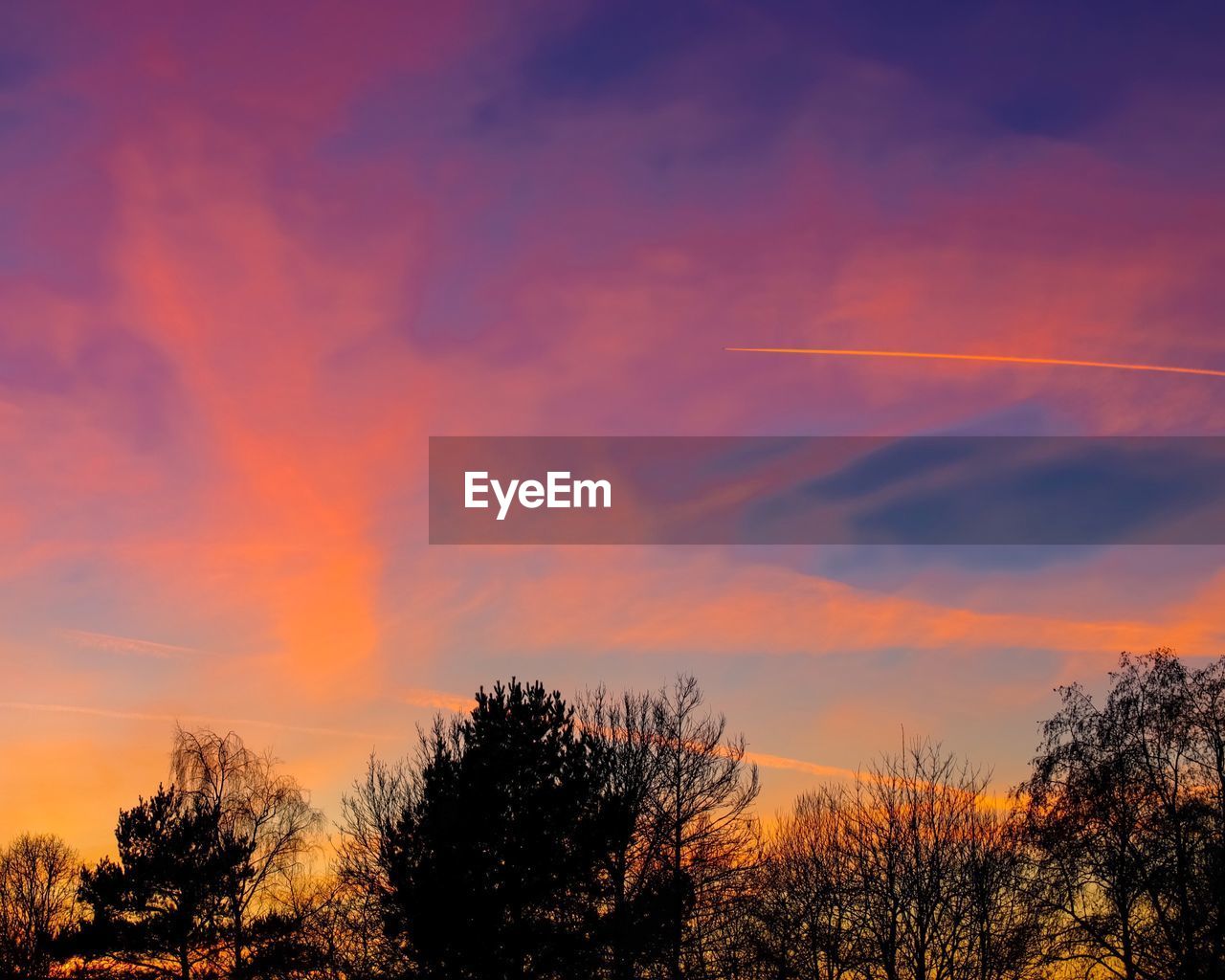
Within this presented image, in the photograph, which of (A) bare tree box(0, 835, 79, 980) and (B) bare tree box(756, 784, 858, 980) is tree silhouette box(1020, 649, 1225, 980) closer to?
(B) bare tree box(756, 784, 858, 980)

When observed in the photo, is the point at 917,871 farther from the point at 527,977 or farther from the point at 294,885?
the point at 294,885

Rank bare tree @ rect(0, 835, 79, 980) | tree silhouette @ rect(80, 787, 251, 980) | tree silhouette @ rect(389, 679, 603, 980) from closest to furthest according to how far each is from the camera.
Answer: tree silhouette @ rect(389, 679, 603, 980) → tree silhouette @ rect(80, 787, 251, 980) → bare tree @ rect(0, 835, 79, 980)

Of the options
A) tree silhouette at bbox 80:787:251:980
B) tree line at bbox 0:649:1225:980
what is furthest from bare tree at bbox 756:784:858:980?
tree silhouette at bbox 80:787:251:980

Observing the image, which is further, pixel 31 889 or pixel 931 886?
pixel 31 889

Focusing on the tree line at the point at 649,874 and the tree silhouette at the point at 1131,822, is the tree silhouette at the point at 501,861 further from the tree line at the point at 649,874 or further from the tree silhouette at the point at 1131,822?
the tree silhouette at the point at 1131,822

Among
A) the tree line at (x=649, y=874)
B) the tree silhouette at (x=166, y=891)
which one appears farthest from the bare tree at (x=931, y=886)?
the tree silhouette at (x=166, y=891)

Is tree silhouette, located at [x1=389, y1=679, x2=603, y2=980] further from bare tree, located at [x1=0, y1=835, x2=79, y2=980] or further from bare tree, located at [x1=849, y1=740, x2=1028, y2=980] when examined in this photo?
bare tree, located at [x1=0, y1=835, x2=79, y2=980]

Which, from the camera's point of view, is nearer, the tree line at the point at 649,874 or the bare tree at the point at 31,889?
the tree line at the point at 649,874

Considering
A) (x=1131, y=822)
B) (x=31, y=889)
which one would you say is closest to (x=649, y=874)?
(x=1131, y=822)

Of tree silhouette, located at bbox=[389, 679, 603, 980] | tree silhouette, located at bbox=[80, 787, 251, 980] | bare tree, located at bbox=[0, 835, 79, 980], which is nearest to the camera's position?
tree silhouette, located at bbox=[389, 679, 603, 980]

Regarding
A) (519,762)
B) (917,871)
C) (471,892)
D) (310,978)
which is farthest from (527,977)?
(917,871)

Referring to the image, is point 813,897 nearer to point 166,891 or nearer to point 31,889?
point 166,891

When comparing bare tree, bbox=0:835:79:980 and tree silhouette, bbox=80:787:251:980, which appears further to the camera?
bare tree, bbox=0:835:79:980

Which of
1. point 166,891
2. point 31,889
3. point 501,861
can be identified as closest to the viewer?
point 501,861
